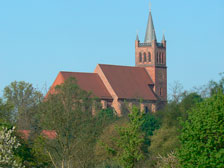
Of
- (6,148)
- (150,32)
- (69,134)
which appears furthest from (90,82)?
(6,148)

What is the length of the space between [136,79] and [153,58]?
5046 millimetres

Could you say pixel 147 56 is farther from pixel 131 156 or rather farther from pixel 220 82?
pixel 131 156

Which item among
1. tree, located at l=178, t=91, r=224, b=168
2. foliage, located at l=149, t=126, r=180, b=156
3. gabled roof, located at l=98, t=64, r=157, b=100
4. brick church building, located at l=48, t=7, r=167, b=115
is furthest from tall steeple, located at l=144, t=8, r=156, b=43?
tree, located at l=178, t=91, r=224, b=168

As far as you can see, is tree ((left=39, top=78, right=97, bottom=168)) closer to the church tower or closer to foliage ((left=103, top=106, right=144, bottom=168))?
foliage ((left=103, top=106, right=144, bottom=168))

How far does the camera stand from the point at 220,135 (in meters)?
22.2

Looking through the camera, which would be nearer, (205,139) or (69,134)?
(205,139)

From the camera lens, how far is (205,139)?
74.1 ft

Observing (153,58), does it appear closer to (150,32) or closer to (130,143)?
(150,32)

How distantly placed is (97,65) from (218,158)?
2345 inches

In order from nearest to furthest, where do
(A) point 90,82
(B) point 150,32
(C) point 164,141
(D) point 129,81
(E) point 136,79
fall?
(C) point 164,141 → (A) point 90,82 → (D) point 129,81 → (E) point 136,79 → (B) point 150,32

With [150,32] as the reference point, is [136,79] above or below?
below

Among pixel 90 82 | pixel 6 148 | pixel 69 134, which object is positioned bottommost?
pixel 6 148

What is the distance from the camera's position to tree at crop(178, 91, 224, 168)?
72.2 feet

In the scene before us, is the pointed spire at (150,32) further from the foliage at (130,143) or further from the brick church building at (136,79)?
the foliage at (130,143)
